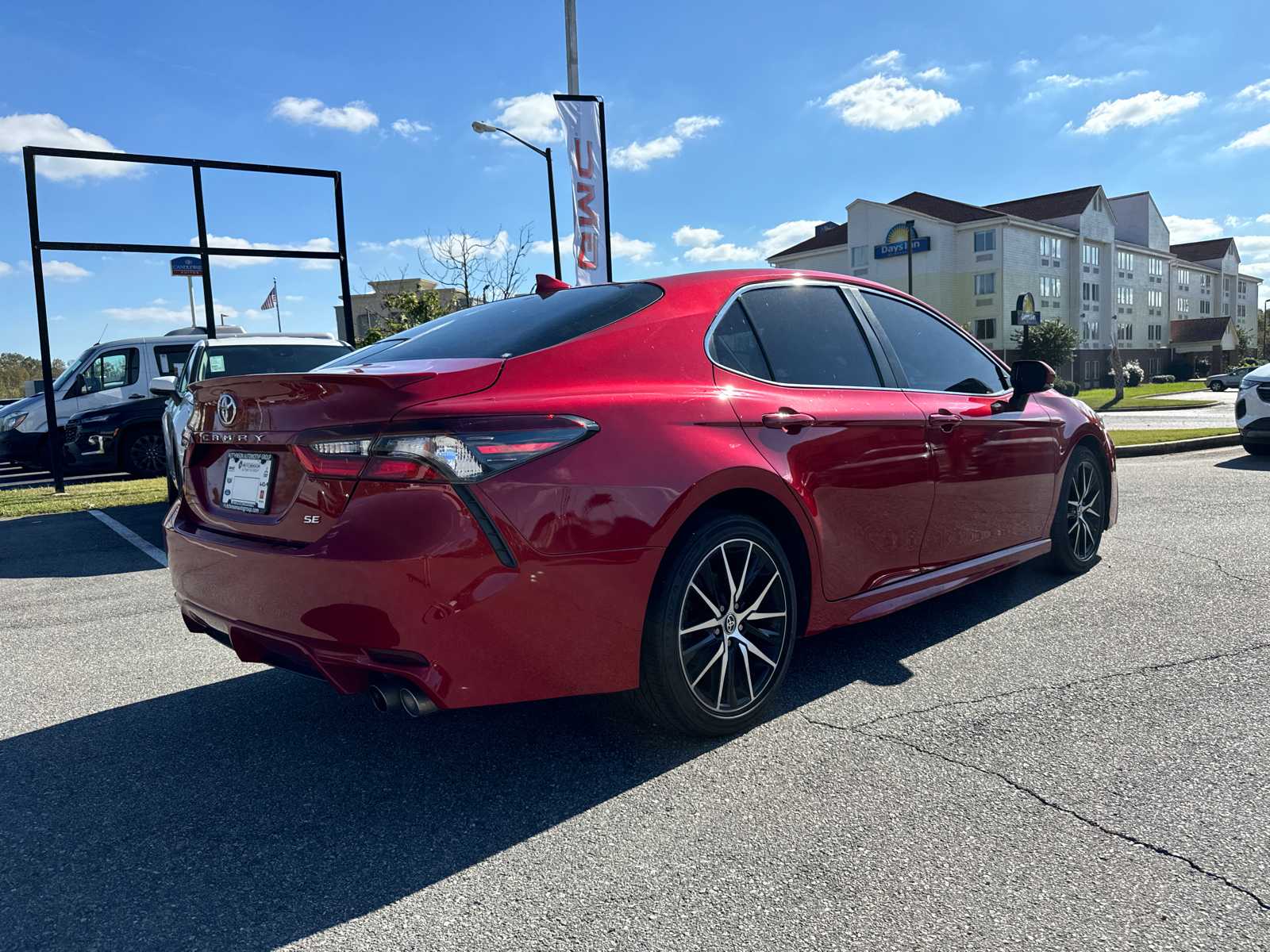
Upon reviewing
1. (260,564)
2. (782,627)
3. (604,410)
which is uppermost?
(604,410)

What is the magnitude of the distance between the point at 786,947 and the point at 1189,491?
8206 mm

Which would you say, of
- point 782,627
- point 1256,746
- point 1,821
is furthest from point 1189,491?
point 1,821

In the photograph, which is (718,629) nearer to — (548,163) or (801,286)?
(801,286)

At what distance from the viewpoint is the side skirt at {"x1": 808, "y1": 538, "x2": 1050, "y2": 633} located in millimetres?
3410

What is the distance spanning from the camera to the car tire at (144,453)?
13266 millimetres

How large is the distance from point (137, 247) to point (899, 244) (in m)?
50.9

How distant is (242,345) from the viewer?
9.70 m

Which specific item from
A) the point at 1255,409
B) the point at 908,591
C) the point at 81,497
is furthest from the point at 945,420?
the point at 81,497

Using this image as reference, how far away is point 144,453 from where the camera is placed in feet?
44.0

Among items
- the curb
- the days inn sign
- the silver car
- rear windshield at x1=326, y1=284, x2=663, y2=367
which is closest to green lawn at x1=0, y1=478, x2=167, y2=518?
the silver car

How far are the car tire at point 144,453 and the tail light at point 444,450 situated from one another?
1230cm

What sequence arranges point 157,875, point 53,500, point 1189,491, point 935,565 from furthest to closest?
point 53,500, point 1189,491, point 935,565, point 157,875

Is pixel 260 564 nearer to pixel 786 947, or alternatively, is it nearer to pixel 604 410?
pixel 604 410

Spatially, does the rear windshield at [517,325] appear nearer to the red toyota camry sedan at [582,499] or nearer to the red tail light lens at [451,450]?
the red toyota camry sedan at [582,499]
